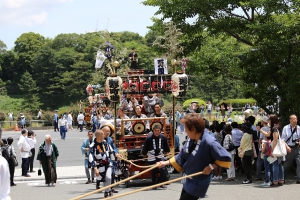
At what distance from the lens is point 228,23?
1614 centimetres

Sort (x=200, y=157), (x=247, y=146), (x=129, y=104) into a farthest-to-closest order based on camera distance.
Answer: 1. (x=129, y=104)
2. (x=247, y=146)
3. (x=200, y=157)

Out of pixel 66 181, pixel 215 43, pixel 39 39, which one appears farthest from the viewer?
pixel 39 39

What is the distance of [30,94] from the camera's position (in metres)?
71.2

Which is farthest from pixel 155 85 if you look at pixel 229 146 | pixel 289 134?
pixel 289 134

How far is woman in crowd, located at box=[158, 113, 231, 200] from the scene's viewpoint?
679cm

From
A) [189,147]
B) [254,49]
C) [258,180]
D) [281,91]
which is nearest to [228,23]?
[254,49]

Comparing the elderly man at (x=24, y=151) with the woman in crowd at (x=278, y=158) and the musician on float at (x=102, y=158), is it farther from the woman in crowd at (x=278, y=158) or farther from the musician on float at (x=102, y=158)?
the woman in crowd at (x=278, y=158)

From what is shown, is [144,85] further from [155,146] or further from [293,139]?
[293,139]

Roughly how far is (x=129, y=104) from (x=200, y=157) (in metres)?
8.86

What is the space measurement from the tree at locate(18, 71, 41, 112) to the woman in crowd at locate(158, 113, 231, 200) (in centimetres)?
6302

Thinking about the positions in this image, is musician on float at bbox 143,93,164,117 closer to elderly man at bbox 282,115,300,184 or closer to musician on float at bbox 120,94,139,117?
musician on float at bbox 120,94,139,117

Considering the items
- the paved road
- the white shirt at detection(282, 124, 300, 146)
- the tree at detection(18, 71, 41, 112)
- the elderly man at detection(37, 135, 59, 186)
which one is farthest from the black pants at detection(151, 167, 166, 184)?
the tree at detection(18, 71, 41, 112)

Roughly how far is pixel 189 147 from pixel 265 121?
23.5 feet

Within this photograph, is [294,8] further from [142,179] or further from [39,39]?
[39,39]
